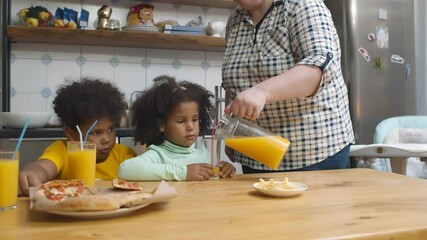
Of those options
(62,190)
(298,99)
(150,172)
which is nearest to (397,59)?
(298,99)

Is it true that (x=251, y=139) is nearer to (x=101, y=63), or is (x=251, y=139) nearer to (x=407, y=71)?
(x=101, y=63)

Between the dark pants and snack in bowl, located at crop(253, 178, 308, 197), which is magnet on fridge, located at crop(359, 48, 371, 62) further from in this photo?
snack in bowl, located at crop(253, 178, 308, 197)

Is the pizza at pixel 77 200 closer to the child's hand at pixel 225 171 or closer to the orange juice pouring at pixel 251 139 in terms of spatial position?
the orange juice pouring at pixel 251 139

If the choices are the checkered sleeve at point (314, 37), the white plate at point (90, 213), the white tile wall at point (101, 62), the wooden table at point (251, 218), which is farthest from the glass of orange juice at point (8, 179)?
the white tile wall at point (101, 62)

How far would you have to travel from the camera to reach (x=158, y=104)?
1.47 metres

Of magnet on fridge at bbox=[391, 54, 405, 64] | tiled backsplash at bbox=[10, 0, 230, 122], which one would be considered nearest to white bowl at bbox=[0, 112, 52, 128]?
tiled backsplash at bbox=[10, 0, 230, 122]

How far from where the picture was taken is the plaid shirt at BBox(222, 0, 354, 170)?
1.25 m

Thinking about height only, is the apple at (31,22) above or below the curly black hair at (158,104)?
above

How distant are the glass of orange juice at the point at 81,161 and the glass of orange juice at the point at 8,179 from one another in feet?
0.68

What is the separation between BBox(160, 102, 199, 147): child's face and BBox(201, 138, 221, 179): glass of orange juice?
0.77 feet

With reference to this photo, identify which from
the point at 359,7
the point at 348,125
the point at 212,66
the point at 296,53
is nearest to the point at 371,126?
the point at 359,7

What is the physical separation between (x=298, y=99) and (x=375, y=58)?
200 centimetres

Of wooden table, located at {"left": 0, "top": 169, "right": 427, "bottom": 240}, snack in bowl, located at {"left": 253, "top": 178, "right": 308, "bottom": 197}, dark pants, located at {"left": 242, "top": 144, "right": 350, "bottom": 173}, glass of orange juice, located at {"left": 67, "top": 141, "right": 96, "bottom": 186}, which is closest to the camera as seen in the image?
wooden table, located at {"left": 0, "top": 169, "right": 427, "bottom": 240}

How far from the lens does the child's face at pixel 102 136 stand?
1.43m
